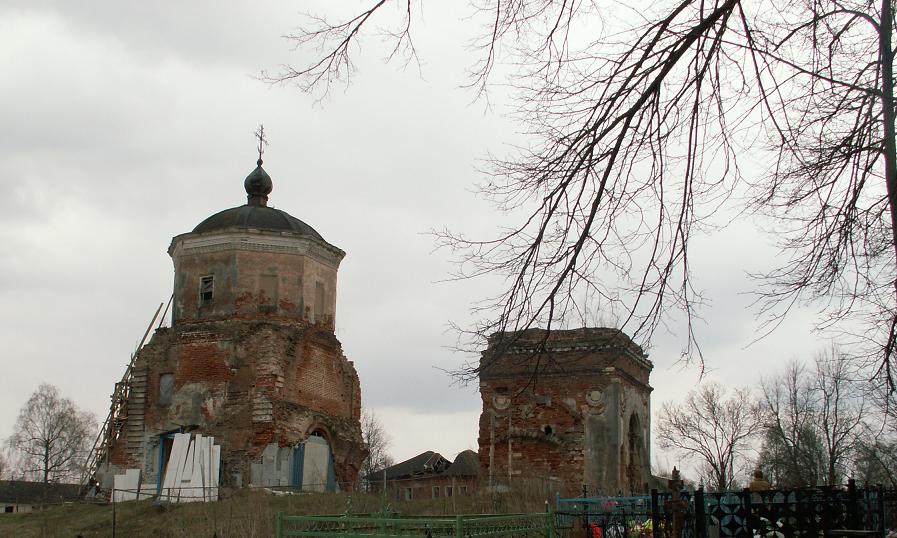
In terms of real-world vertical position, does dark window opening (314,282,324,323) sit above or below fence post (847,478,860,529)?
above

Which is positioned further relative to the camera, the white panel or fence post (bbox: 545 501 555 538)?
the white panel

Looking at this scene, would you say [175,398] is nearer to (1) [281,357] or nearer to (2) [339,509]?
(1) [281,357]

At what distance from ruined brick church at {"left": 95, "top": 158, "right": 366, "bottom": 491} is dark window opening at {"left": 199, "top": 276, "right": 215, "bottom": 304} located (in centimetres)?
3

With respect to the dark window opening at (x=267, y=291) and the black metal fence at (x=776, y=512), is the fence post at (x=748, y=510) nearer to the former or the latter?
the black metal fence at (x=776, y=512)

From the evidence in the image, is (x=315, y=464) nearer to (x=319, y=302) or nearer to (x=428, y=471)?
(x=319, y=302)

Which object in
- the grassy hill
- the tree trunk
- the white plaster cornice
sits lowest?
the grassy hill

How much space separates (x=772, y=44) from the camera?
684 cm

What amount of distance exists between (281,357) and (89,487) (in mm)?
6714

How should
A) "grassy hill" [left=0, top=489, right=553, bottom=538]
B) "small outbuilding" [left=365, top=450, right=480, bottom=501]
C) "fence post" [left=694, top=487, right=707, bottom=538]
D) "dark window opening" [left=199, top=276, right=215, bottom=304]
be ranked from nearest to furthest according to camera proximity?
"fence post" [left=694, top=487, right=707, bottom=538]
"grassy hill" [left=0, top=489, right=553, bottom=538]
"dark window opening" [left=199, top=276, right=215, bottom=304]
"small outbuilding" [left=365, top=450, right=480, bottom=501]

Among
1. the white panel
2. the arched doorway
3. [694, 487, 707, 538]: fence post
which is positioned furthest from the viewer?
the white panel

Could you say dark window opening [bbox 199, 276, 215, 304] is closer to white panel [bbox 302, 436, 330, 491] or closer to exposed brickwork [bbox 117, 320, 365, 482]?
exposed brickwork [bbox 117, 320, 365, 482]

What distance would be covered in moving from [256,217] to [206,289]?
263 cm

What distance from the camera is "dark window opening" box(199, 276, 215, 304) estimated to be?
2744 centimetres

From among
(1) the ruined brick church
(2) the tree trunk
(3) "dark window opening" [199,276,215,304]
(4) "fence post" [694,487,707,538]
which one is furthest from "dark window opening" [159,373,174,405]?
(2) the tree trunk
